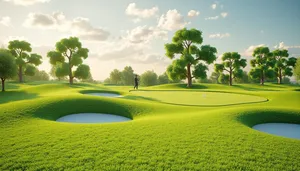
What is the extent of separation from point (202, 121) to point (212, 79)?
122 meters

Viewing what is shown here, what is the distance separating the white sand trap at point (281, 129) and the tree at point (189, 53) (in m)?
25.4

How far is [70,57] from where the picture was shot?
34562 mm

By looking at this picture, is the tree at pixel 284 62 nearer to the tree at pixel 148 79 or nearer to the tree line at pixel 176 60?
the tree line at pixel 176 60

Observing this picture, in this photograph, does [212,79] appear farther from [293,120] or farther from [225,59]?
[293,120]

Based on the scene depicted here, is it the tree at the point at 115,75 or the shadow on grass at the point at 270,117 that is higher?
the tree at the point at 115,75

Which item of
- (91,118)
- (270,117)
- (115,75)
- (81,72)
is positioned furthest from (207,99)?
(115,75)

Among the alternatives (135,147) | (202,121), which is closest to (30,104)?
(135,147)

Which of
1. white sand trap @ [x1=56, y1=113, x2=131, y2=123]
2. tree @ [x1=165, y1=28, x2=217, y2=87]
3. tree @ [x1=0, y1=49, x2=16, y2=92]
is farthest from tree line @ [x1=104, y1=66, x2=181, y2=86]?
white sand trap @ [x1=56, y1=113, x2=131, y2=123]

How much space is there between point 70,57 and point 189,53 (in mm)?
23865

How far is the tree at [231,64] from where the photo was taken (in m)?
44.7

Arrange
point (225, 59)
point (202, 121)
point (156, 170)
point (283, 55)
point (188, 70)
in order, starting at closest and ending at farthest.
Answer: point (156, 170) < point (202, 121) < point (188, 70) < point (225, 59) < point (283, 55)

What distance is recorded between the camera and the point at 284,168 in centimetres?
475

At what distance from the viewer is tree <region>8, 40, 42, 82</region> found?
138 feet

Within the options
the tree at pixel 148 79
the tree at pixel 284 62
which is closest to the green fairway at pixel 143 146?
the tree at pixel 284 62
